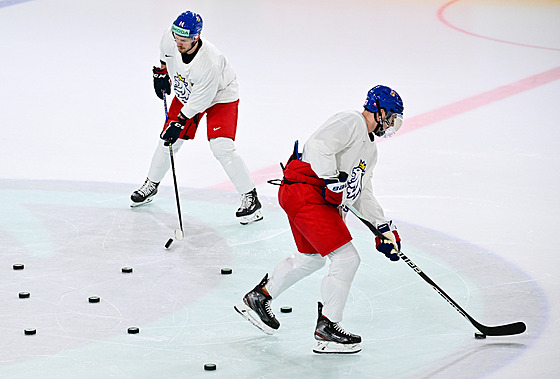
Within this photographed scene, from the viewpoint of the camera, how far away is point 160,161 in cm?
522

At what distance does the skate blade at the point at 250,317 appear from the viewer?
12.0 ft

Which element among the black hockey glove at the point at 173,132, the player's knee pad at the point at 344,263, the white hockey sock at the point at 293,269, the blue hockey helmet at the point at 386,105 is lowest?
the white hockey sock at the point at 293,269

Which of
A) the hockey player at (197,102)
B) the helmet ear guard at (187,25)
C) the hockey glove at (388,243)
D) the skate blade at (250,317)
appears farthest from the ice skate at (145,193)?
the hockey glove at (388,243)

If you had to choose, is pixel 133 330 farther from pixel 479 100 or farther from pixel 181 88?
pixel 479 100

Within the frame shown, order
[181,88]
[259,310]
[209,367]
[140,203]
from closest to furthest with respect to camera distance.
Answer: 1. [209,367]
2. [259,310]
3. [181,88]
4. [140,203]

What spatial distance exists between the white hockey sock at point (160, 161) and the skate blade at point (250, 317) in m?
1.62

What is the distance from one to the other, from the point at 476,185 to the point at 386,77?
2.74 m

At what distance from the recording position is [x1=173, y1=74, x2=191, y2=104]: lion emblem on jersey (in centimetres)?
491

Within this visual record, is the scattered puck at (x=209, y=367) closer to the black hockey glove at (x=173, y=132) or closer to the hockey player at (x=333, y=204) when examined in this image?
the hockey player at (x=333, y=204)

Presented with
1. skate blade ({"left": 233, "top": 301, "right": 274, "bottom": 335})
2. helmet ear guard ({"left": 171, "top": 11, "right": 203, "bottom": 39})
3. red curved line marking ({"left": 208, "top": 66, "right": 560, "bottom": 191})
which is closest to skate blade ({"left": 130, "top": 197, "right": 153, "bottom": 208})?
red curved line marking ({"left": 208, "top": 66, "right": 560, "bottom": 191})

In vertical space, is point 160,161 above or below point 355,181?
below

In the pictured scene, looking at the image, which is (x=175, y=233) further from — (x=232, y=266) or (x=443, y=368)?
(x=443, y=368)

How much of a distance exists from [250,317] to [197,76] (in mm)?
1592

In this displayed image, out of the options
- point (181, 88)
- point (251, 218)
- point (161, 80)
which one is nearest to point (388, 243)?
point (251, 218)
